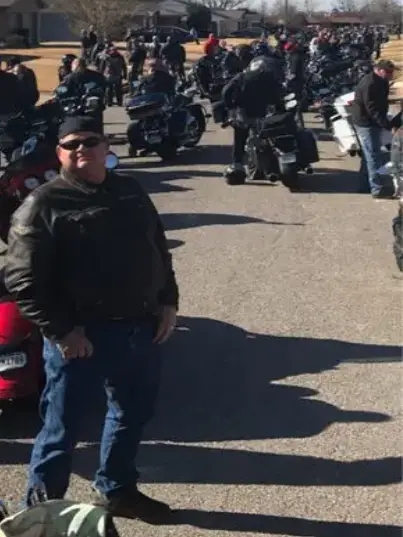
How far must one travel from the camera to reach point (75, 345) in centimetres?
391

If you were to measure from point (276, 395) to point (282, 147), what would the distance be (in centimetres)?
744

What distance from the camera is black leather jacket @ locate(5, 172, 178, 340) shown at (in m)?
3.88

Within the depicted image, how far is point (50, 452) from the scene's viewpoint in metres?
4.11

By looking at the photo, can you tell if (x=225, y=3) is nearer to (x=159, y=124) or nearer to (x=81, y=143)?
(x=159, y=124)

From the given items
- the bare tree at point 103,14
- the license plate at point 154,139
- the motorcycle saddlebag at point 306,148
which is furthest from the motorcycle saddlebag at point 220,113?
the bare tree at point 103,14

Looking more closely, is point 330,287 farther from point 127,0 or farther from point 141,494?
point 127,0

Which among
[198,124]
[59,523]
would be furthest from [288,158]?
[59,523]

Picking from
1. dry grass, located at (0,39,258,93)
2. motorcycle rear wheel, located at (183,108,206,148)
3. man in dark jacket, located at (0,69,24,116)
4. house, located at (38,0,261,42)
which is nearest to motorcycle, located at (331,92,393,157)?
motorcycle rear wheel, located at (183,108,206,148)

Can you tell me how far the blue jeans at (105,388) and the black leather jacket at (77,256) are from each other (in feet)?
0.39

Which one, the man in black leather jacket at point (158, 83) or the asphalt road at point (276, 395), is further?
the man in black leather jacket at point (158, 83)

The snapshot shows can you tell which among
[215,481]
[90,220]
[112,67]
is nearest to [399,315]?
[215,481]

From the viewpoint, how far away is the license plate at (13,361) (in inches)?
208

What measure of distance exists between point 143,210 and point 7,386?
5.39ft

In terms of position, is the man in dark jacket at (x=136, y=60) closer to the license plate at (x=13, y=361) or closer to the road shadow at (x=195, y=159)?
the road shadow at (x=195, y=159)
